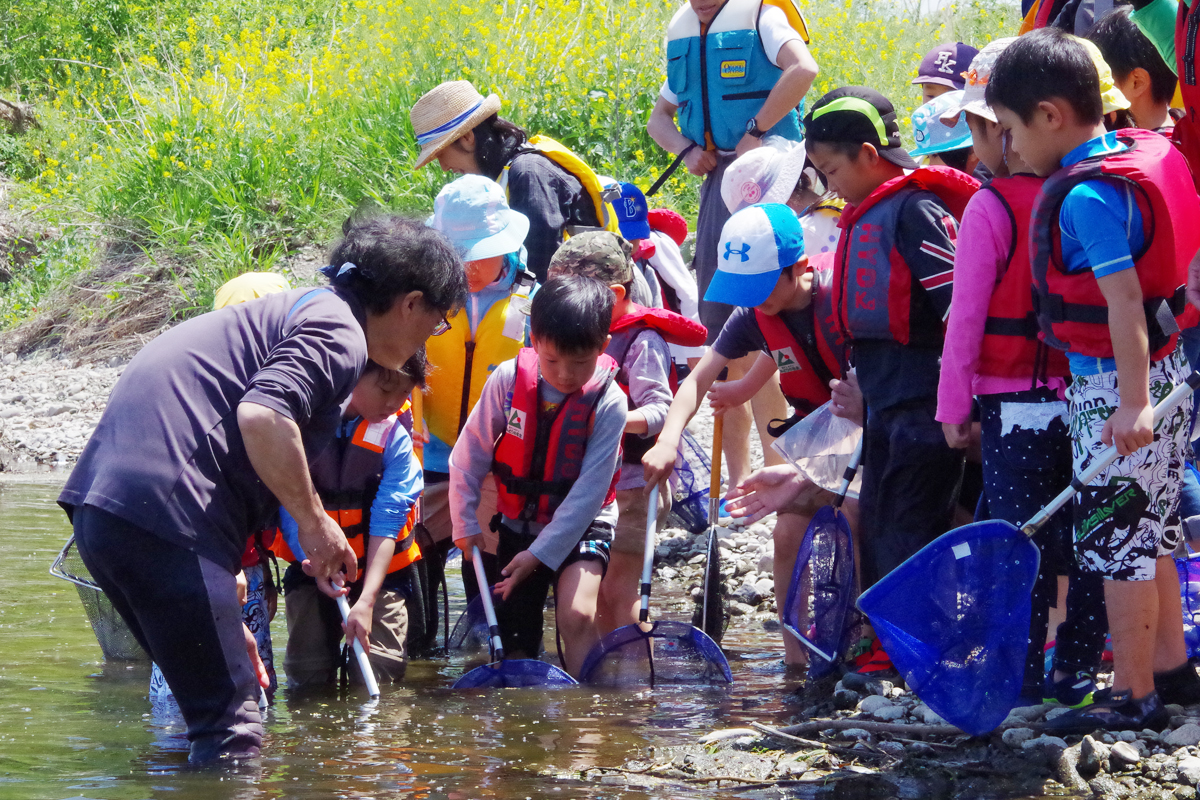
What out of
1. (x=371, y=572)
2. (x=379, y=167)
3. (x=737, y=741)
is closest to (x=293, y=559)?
(x=371, y=572)

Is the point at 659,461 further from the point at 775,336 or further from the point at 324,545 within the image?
the point at 324,545

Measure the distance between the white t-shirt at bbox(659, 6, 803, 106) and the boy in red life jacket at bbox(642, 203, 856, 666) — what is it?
1764 millimetres

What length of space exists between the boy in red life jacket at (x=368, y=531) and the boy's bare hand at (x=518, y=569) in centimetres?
33

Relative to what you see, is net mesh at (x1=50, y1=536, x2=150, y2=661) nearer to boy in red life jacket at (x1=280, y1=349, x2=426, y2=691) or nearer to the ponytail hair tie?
boy in red life jacket at (x1=280, y1=349, x2=426, y2=691)

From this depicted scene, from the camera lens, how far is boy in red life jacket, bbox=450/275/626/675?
12.9ft

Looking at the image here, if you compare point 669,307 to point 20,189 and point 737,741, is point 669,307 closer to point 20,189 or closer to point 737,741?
point 737,741

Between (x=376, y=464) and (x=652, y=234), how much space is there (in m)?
2.33

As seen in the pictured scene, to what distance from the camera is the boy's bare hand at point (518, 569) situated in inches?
159

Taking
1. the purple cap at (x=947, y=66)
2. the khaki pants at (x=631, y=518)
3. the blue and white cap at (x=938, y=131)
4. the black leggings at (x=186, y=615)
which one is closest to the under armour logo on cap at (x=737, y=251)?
the blue and white cap at (x=938, y=131)

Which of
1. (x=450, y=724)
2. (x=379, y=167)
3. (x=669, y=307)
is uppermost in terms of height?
(x=379, y=167)

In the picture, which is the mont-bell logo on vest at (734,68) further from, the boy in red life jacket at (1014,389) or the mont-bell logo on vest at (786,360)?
the boy in red life jacket at (1014,389)

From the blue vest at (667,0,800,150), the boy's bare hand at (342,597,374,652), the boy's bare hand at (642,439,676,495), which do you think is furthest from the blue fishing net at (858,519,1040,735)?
the blue vest at (667,0,800,150)

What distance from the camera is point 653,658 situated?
13.3ft

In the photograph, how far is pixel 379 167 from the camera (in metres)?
10.3
